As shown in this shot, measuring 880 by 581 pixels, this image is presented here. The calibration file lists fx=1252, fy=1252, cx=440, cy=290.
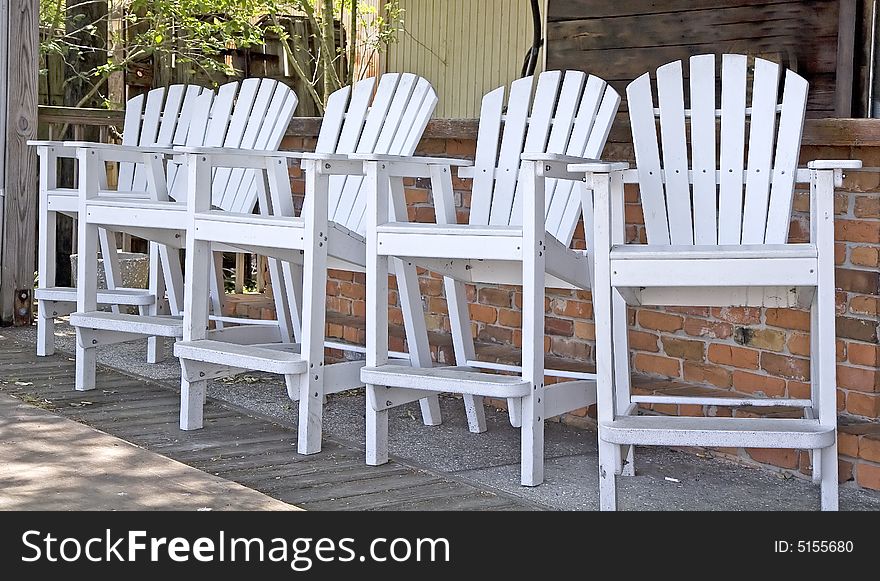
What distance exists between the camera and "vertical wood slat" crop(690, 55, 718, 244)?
3.13 meters

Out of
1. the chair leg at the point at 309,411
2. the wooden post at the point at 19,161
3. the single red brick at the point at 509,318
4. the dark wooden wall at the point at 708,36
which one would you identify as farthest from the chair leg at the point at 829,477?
the wooden post at the point at 19,161

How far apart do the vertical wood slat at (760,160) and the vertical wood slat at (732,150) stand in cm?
2

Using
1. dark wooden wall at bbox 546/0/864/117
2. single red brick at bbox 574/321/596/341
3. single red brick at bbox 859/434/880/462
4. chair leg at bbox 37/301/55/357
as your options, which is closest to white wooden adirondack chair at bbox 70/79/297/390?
chair leg at bbox 37/301/55/357

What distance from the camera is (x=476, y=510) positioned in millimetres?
2824

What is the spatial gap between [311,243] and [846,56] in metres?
2.55

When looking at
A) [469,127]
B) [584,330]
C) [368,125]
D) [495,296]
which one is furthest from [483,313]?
[368,125]

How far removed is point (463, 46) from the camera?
7781 mm

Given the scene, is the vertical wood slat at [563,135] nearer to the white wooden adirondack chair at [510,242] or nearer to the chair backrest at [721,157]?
the white wooden adirondack chair at [510,242]

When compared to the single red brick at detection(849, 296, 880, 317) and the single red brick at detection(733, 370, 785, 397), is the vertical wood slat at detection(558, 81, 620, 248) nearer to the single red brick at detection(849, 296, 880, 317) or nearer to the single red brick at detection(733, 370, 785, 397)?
the single red brick at detection(733, 370, 785, 397)

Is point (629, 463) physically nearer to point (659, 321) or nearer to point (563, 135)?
point (659, 321)

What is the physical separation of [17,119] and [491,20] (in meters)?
3.17

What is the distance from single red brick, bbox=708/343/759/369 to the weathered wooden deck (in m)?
0.90

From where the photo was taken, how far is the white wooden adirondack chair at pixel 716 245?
8.64 feet
